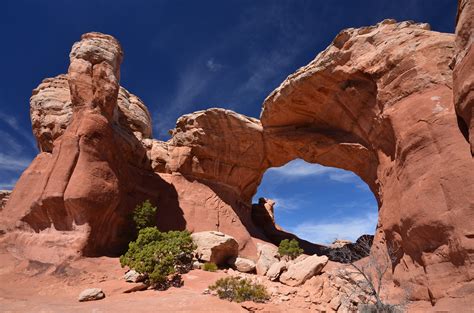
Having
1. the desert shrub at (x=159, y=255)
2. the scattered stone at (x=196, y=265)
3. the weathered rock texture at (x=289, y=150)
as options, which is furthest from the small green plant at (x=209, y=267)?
the weathered rock texture at (x=289, y=150)

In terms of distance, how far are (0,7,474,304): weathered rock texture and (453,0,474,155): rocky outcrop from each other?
6 centimetres

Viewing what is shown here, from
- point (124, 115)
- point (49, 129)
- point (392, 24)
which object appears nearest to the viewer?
point (392, 24)

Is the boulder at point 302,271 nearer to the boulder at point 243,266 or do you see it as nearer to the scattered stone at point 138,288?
the boulder at point 243,266

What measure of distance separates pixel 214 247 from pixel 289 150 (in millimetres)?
9887

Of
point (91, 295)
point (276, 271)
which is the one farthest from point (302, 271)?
point (91, 295)

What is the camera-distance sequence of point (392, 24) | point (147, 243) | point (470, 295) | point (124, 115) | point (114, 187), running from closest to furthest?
point (470, 295) < point (392, 24) < point (147, 243) < point (114, 187) < point (124, 115)

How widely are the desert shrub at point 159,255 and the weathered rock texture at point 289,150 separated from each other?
7.61 ft

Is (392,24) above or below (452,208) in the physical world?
above

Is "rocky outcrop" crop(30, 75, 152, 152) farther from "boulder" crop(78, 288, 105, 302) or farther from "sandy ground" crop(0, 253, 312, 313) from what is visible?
"boulder" crop(78, 288, 105, 302)

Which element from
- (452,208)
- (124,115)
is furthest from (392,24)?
(124,115)

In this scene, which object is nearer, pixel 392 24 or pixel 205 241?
pixel 392 24

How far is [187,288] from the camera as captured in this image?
1338cm

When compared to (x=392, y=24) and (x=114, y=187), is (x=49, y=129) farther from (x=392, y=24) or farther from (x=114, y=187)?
(x=392, y=24)

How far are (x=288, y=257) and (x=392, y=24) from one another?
1411cm
